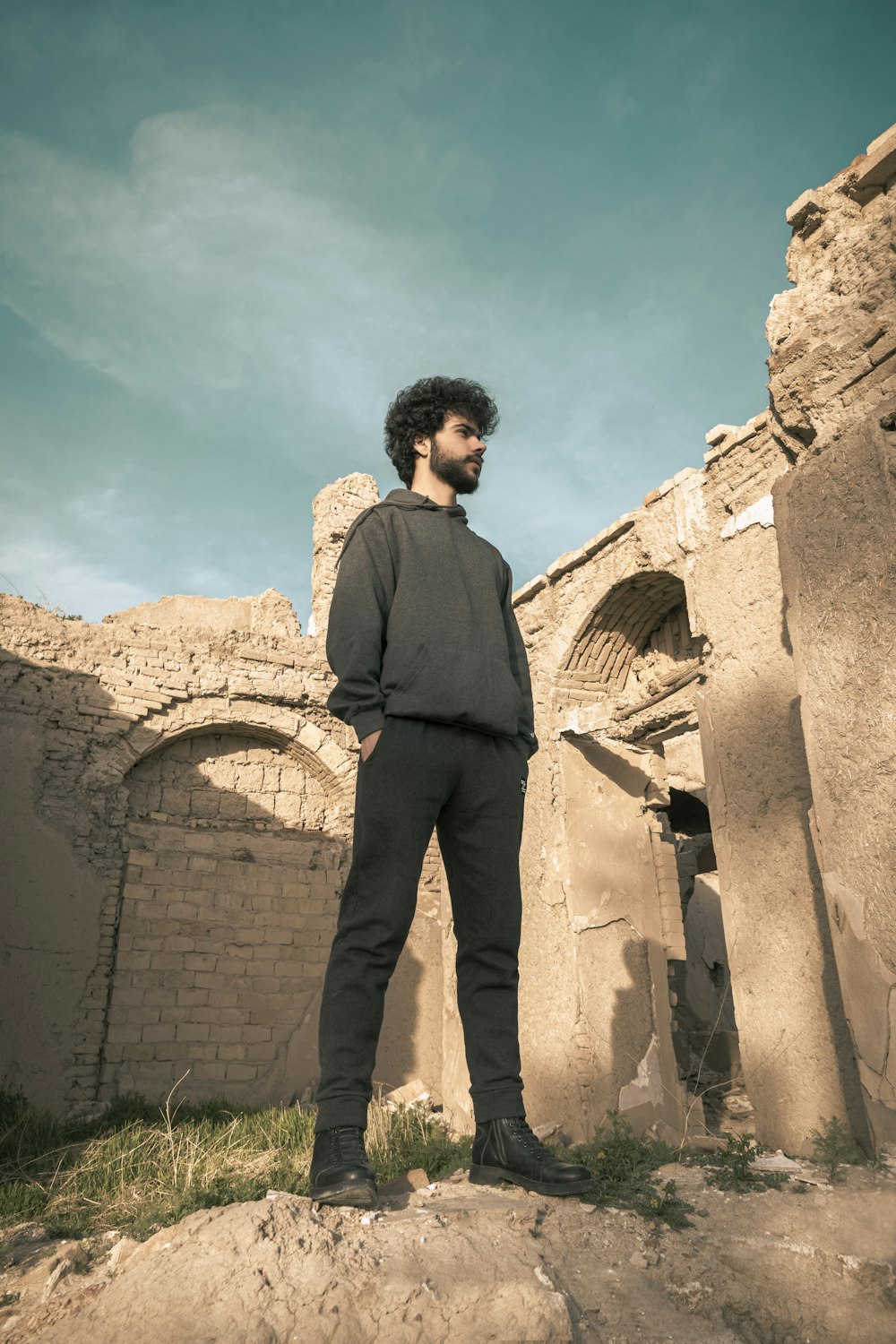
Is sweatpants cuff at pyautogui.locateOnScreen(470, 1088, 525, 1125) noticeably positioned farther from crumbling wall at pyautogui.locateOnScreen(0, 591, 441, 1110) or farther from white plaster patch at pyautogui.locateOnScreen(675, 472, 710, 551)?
crumbling wall at pyautogui.locateOnScreen(0, 591, 441, 1110)

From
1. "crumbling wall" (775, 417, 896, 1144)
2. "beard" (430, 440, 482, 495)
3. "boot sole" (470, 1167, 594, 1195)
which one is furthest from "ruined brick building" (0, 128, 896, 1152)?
"boot sole" (470, 1167, 594, 1195)

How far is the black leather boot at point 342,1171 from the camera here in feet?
6.15

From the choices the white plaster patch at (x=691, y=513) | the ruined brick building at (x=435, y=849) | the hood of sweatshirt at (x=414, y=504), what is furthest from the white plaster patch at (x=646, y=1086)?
the hood of sweatshirt at (x=414, y=504)

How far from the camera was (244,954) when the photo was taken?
7.48 meters

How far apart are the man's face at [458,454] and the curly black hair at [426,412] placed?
32 mm

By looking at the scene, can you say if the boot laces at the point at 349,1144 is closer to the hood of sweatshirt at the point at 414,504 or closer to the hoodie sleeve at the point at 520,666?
the hoodie sleeve at the point at 520,666

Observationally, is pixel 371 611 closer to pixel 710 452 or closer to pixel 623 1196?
pixel 623 1196

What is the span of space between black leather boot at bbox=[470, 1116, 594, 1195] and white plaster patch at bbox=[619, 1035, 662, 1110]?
14.0ft

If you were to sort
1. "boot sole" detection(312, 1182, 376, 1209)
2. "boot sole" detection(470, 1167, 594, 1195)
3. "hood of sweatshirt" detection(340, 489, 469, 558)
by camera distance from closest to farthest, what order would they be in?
"boot sole" detection(312, 1182, 376, 1209) < "boot sole" detection(470, 1167, 594, 1195) < "hood of sweatshirt" detection(340, 489, 469, 558)

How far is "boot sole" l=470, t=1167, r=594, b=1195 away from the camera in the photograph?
77.6 inches

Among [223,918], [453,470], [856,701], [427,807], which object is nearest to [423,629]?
[427,807]

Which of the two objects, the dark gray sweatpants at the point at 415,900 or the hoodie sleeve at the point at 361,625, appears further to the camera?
the hoodie sleeve at the point at 361,625

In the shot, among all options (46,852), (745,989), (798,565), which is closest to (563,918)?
(745,989)

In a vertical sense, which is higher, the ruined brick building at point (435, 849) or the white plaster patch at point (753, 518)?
the white plaster patch at point (753, 518)
